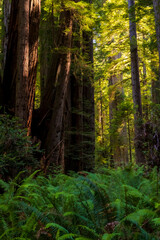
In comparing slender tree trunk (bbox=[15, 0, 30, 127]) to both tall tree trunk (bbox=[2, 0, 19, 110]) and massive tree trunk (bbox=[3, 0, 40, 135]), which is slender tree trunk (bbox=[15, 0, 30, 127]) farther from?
tall tree trunk (bbox=[2, 0, 19, 110])

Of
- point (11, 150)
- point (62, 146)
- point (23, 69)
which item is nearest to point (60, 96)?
point (62, 146)

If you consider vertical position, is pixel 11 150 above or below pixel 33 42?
below

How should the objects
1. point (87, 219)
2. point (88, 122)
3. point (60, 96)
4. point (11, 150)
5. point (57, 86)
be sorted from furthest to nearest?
point (88, 122) → point (57, 86) → point (60, 96) → point (11, 150) → point (87, 219)

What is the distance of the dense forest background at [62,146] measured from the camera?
2299 mm

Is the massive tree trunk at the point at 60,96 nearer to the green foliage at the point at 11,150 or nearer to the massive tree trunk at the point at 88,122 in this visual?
the massive tree trunk at the point at 88,122

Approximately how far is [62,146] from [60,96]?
5.62 ft

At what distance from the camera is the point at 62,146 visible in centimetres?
830

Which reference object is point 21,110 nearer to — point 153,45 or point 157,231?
point 157,231

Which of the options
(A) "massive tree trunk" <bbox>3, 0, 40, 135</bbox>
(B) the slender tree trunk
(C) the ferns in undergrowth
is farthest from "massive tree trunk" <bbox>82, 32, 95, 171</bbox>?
(C) the ferns in undergrowth

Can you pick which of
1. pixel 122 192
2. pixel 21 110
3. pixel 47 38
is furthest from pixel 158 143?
pixel 47 38

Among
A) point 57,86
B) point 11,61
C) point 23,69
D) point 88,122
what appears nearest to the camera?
point 23,69

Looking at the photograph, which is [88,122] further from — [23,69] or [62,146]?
[23,69]

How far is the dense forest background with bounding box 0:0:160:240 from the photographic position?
90.5 inches

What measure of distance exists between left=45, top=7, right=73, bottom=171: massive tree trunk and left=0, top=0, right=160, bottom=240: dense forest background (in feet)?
0.11
